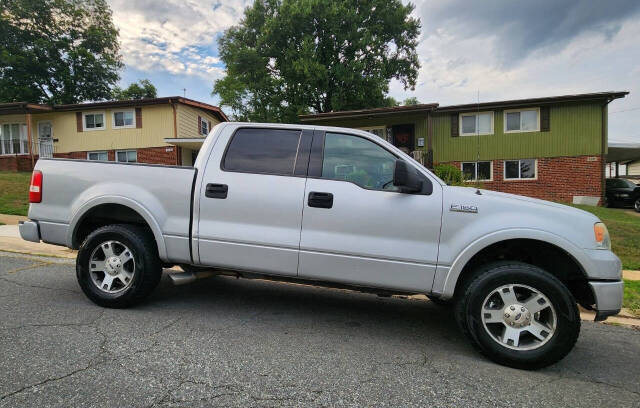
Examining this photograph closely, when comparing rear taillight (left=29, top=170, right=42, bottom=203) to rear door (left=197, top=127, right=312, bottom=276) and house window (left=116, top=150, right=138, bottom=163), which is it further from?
house window (left=116, top=150, right=138, bottom=163)

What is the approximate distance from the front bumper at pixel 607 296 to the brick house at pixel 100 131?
21.1 meters

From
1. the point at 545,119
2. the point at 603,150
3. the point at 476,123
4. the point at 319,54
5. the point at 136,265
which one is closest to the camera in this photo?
the point at 136,265

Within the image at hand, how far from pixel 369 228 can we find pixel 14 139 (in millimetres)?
28934

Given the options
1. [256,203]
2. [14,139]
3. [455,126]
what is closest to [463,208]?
[256,203]

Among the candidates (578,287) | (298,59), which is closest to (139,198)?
(578,287)

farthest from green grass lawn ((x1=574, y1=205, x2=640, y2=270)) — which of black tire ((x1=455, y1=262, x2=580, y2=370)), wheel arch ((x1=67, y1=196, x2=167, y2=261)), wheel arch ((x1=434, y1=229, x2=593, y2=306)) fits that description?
wheel arch ((x1=67, y1=196, x2=167, y2=261))

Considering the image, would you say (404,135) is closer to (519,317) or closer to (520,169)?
(520,169)

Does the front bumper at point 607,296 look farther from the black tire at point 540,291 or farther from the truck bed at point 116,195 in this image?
the truck bed at point 116,195

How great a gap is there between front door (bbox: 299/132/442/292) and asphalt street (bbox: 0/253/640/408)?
2.04 feet

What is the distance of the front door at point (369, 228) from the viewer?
3094 mm

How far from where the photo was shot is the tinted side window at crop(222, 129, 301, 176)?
350 centimetres

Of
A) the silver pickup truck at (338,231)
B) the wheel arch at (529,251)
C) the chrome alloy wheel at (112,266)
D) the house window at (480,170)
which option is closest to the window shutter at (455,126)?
the house window at (480,170)

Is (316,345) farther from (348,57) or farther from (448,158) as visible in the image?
(348,57)

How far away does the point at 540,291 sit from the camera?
286cm
